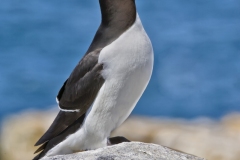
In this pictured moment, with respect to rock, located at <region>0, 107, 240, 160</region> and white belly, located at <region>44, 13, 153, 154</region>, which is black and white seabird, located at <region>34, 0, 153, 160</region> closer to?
white belly, located at <region>44, 13, 153, 154</region>

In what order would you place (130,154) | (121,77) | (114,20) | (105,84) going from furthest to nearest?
1. (114,20)
2. (105,84)
3. (121,77)
4. (130,154)

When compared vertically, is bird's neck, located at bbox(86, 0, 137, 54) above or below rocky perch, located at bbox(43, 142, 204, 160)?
above

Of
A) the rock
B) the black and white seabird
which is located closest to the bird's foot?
the black and white seabird

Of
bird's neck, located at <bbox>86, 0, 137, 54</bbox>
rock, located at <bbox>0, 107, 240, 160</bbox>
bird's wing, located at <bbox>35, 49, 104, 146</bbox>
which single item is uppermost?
bird's neck, located at <bbox>86, 0, 137, 54</bbox>

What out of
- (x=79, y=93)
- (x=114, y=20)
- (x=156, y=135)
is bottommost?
(x=156, y=135)

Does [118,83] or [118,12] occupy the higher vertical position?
[118,12]

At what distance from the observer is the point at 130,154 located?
492 cm

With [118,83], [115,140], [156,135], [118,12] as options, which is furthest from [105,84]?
[156,135]

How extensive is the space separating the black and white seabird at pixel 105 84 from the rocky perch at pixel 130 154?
695 mm

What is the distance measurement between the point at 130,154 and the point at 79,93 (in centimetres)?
120

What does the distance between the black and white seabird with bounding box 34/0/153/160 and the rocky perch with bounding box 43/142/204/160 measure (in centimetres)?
70

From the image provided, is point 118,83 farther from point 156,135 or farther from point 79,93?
point 156,135

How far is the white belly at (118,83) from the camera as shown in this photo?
565 centimetres

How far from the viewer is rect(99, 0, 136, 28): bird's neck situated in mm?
5832
